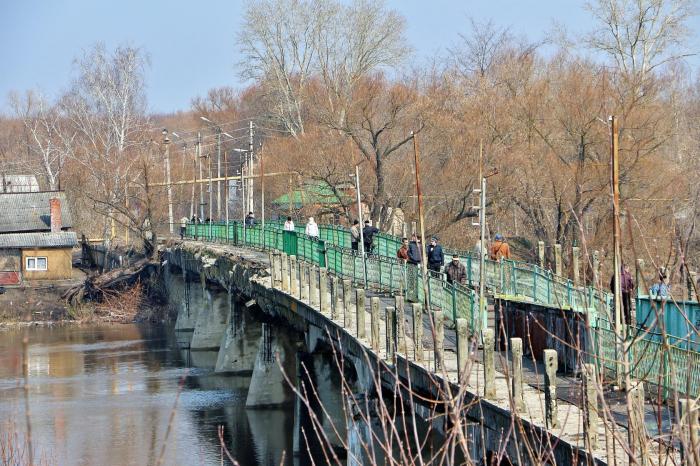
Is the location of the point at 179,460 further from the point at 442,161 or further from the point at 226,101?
the point at 226,101

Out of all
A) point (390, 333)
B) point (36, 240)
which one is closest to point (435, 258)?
point (390, 333)

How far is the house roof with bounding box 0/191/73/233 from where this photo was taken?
69.7 meters

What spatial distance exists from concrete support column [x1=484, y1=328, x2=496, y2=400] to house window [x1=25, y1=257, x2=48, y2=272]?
56.3 metres

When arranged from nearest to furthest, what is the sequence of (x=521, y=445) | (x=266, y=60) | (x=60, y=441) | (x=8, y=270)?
(x=521, y=445), (x=60, y=441), (x=8, y=270), (x=266, y=60)

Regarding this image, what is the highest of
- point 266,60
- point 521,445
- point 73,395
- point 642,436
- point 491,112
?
point 266,60

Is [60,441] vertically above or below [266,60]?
below

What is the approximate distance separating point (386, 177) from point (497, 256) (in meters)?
25.5

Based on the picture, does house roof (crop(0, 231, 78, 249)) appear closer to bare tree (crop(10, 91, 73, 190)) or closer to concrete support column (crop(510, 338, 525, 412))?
bare tree (crop(10, 91, 73, 190))

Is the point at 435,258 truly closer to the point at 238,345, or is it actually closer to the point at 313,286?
the point at 313,286

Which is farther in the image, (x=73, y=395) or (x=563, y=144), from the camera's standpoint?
(x=563, y=144)

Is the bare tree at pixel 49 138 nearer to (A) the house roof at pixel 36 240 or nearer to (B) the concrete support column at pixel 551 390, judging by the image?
(A) the house roof at pixel 36 240

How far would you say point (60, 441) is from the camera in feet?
96.4

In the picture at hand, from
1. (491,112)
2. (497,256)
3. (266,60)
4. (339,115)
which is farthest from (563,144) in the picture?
(266,60)

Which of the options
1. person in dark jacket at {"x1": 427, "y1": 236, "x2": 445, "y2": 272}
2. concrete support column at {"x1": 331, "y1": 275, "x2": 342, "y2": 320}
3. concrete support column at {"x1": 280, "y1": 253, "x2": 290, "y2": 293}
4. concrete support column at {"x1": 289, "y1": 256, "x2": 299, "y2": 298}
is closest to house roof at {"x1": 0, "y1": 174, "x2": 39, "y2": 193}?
concrete support column at {"x1": 280, "y1": 253, "x2": 290, "y2": 293}
